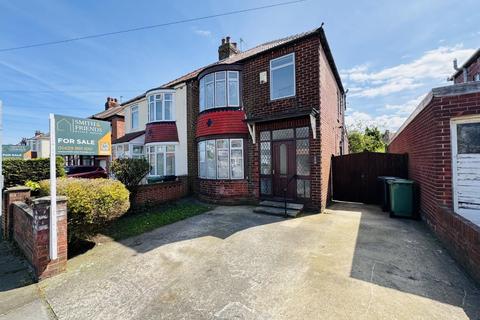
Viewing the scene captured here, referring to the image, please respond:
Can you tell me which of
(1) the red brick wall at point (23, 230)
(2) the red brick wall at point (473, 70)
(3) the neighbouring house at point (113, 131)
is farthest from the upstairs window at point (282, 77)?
(3) the neighbouring house at point (113, 131)

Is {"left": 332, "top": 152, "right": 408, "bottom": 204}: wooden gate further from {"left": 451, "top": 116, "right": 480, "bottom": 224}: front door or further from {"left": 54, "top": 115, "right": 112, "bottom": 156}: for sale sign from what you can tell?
{"left": 54, "top": 115, "right": 112, "bottom": 156}: for sale sign

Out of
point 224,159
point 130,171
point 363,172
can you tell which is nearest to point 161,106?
point 130,171

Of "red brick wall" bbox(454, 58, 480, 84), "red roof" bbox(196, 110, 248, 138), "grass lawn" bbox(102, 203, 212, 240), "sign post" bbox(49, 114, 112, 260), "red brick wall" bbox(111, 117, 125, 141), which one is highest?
"red brick wall" bbox(454, 58, 480, 84)

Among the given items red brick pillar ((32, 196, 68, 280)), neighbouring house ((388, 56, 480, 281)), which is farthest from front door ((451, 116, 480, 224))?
red brick pillar ((32, 196, 68, 280))

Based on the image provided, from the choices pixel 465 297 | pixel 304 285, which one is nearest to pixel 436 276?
pixel 465 297

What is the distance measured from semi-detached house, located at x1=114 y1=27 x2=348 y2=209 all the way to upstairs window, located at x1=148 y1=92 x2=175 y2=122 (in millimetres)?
1311

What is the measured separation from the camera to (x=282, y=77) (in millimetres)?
8836

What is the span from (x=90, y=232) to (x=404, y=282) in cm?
644

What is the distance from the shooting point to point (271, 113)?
8938 millimetres

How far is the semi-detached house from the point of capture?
26.3ft

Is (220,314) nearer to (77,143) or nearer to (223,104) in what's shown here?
(77,143)

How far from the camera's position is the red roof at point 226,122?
959 centimetres

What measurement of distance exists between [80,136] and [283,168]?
6.52 m

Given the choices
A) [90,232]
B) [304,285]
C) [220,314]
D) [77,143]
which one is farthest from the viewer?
[90,232]
